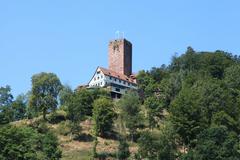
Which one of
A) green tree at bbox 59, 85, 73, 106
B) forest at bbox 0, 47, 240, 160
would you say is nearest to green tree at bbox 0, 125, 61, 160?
forest at bbox 0, 47, 240, 160

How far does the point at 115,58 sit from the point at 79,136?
117 ft

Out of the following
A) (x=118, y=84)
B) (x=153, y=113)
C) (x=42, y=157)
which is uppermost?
(x=118, y=84)

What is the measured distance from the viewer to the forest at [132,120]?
80.1 m

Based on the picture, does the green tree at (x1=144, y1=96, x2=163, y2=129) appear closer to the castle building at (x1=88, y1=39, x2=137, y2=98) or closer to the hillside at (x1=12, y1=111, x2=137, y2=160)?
the hillside at (x1=12, y1=111, x2=137, y2=160)

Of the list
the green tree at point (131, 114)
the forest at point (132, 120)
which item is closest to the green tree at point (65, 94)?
the forest at point (132, 120)

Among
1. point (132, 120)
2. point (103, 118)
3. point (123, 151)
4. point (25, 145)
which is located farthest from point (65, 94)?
point (25, 145)

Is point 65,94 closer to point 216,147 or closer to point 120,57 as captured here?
point 120,57

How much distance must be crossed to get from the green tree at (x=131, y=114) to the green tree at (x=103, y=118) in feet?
5.07

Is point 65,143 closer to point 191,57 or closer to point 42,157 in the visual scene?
point 42,157

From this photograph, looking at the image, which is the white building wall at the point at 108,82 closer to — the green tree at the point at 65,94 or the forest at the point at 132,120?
the forest at the point at 132,120

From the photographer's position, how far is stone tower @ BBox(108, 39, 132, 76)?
423 ft

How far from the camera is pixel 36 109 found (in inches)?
4072

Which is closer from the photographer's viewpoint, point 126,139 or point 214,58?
point 126,139

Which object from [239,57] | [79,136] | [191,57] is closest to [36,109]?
[79,136]
